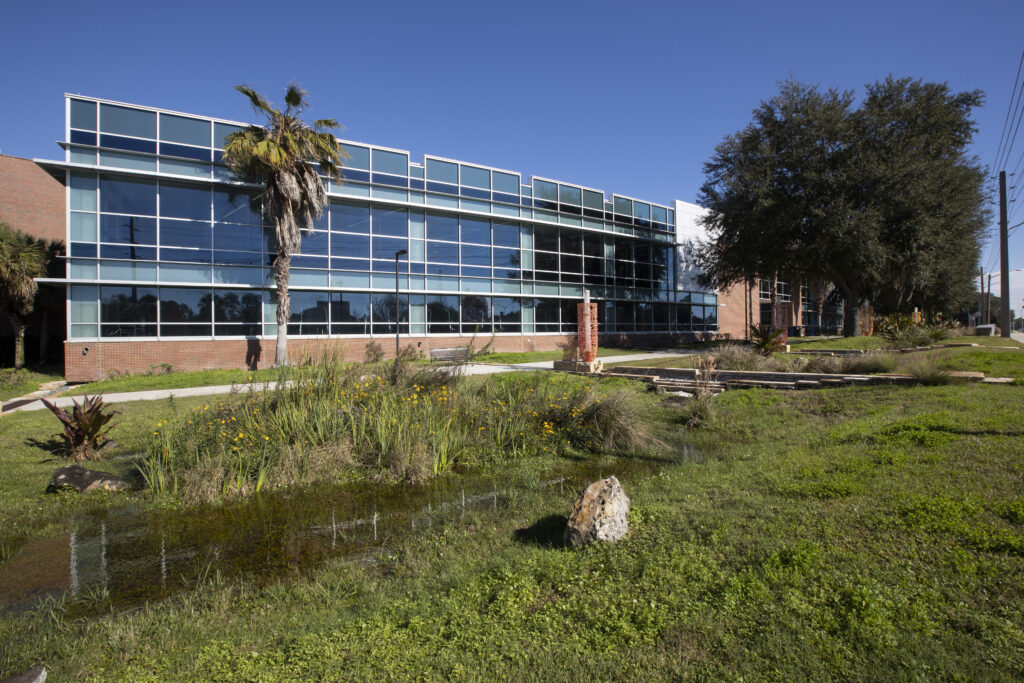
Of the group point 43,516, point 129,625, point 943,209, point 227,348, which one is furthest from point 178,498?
point 943,209

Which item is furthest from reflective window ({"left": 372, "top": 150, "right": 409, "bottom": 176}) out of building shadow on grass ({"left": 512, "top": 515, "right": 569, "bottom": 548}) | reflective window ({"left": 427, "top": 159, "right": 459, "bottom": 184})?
building shadow on grass ({"left": 512, "top": 515, "right": 569, "bottom": 548})

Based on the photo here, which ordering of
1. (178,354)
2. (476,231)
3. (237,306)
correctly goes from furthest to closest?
(476,231), (237,306), (178,354)

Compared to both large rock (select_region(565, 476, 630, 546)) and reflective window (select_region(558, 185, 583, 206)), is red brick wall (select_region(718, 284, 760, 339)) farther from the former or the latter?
large rock (select_region(565, 476, 630, 546))

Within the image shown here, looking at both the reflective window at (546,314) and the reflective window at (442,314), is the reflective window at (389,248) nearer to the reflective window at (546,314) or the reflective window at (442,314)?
the reflective window at (442,314)

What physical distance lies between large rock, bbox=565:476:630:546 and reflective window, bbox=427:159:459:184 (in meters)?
25.9

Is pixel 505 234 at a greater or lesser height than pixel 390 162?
lesser

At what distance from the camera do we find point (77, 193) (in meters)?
20.0

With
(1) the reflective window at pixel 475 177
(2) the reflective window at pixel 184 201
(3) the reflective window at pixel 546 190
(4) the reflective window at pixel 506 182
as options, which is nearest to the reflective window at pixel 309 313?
(2) the reflective window at pixel 184 201

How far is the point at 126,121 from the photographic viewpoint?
20719mm

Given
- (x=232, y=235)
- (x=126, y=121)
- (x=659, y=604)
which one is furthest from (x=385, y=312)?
(x=659, y=604)

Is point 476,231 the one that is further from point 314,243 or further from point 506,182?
point 314,243

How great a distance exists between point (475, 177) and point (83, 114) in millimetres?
17549

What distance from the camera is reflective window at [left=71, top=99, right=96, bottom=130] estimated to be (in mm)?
19875

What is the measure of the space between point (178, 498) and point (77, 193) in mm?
20056
